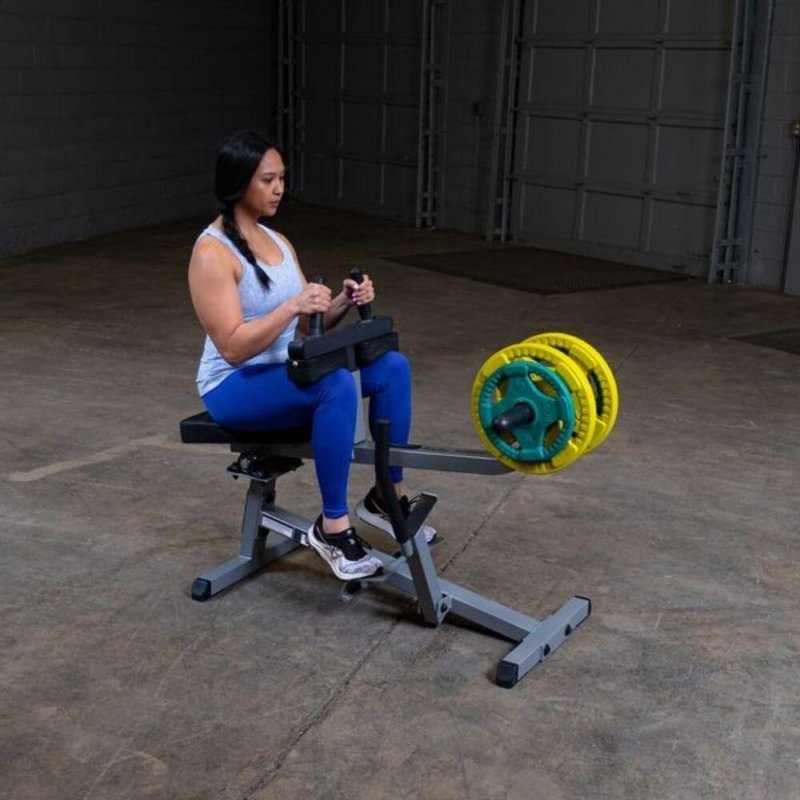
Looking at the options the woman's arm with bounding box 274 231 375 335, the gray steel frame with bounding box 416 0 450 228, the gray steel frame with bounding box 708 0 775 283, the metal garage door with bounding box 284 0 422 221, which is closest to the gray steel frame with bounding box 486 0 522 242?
the gray steel frame with bounding box 416 0 450 228

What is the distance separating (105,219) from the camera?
8477mm

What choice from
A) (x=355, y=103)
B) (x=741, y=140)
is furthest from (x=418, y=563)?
(x=355, y=103)

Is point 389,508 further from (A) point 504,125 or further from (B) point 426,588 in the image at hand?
(A) point 504,125

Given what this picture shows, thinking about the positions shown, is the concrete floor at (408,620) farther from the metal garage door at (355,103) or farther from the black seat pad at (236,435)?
the metal garage door at (355,103)

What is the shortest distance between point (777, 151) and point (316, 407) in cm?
516

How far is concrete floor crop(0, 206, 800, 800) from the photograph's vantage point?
2.19 metres

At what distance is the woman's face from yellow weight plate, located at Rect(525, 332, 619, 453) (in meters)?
0.71

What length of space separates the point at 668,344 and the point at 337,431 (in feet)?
11.2

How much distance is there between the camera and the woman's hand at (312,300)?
2516 millimetres

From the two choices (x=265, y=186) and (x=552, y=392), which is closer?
(x=552, y=392)

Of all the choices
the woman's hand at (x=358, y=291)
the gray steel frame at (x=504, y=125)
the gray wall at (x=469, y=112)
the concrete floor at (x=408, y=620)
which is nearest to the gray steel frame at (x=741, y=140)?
the gray steel frame at (x=504, y=125)

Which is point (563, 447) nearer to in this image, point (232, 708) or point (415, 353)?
point (232, 708)

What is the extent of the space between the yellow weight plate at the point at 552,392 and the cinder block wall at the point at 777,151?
16.5 feet

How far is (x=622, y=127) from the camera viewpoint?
25.5ft
